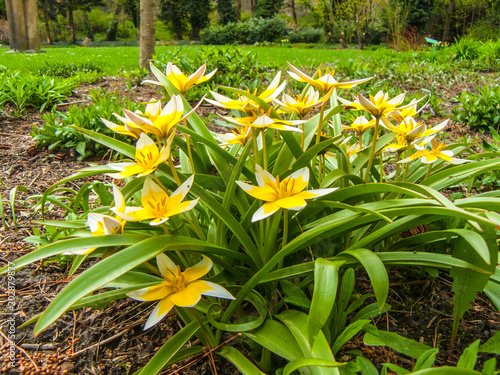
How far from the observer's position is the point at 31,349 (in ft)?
3.85

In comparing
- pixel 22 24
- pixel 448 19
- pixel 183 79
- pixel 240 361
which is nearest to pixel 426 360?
pixel 240 361

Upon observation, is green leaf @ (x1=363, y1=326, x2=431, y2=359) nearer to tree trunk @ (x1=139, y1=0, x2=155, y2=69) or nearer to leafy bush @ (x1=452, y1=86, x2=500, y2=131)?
leafy bush @ (x1=452, y1=86, x2=500, y2=131)

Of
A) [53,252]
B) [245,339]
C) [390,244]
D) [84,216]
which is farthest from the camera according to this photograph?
[84,216]

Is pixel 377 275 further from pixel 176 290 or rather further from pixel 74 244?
pixel 74 244

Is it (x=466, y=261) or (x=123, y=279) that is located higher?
(x=466, y=261)

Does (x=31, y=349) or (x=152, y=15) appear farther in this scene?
(x=152, y=15)

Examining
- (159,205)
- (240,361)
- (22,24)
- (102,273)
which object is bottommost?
(240,361)

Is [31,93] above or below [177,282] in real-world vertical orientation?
above

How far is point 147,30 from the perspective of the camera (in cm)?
462

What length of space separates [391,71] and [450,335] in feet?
14.0

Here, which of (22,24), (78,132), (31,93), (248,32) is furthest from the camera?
(248,32)

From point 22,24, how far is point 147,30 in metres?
9.39

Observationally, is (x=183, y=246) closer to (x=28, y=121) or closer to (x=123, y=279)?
(x=123, y=279)

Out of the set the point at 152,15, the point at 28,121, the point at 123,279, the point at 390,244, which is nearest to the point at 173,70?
the point at 123,279
